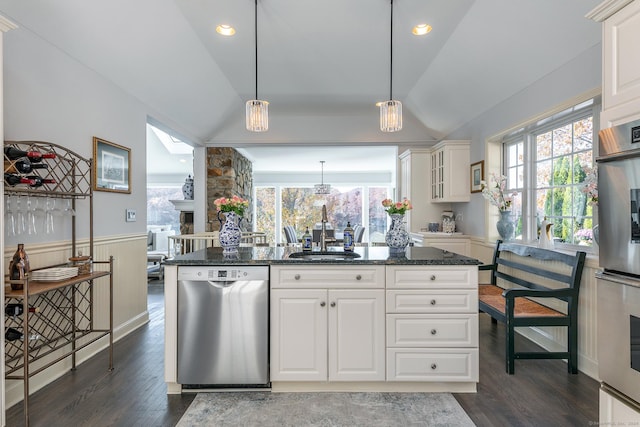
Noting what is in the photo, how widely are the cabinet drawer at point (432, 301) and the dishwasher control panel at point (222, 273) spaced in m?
0.84

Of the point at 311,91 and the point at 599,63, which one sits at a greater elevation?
the point at 311,91

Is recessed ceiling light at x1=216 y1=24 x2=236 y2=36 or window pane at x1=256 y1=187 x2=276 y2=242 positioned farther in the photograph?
window pane at x1=256 y1=187 x2=276 y2=242

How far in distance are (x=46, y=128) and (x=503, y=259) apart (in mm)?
4040

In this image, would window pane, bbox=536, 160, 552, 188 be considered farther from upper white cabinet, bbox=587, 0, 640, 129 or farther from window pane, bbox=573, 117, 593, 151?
upper white cabinet, bbox=587, 0, 640, 129

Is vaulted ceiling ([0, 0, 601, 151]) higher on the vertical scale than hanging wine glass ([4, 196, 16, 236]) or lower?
higher

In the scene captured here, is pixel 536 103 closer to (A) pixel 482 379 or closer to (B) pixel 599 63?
(B) pixel 599 63

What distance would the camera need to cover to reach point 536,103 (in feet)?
10.5

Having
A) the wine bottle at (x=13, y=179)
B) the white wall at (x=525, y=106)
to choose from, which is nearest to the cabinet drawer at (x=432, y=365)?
the white wall at (x=525, y=106)

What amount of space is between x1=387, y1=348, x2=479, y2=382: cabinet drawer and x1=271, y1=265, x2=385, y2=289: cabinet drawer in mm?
469

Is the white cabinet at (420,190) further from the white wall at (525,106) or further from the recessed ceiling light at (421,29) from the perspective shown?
the recessed ceiling light at (421,29)

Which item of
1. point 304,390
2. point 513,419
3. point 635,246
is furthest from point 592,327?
point 304,390

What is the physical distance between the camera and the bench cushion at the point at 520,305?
8.82 ft

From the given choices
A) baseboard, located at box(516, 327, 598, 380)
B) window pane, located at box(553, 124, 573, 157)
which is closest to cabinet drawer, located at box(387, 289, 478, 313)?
baseboard, located at box(516, 327, 598, 380)

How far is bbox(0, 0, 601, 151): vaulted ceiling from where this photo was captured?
2609 mm
